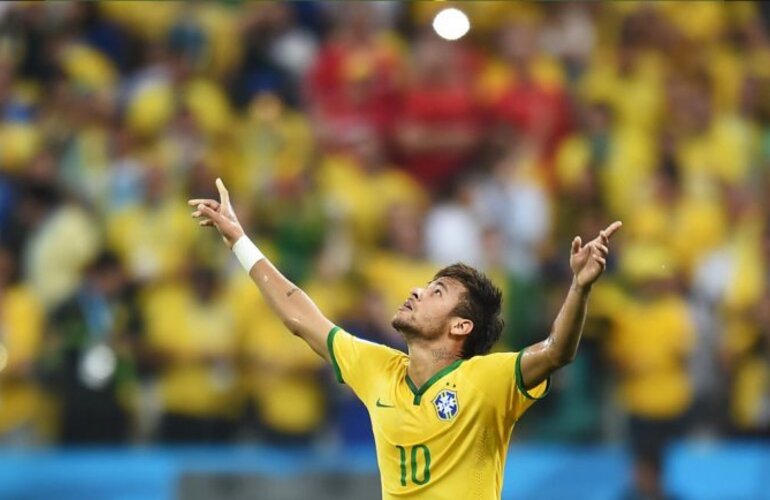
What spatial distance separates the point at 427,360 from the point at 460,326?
0.54ft

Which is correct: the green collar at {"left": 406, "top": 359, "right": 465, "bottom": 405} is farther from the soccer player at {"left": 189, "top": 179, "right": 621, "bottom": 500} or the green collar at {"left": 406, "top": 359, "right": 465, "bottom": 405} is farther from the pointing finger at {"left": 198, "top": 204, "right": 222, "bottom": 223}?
the pointing finger at {"left": 198, "top": 204, "right": 222, "bottom": 223}

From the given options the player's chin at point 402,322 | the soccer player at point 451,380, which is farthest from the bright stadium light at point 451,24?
the player's chin at point 402,322

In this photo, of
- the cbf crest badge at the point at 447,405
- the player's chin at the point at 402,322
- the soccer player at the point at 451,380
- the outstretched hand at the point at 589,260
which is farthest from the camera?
the player's chin at the point at 402,322

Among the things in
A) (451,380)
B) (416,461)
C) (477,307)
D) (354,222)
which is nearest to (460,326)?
(477,307)

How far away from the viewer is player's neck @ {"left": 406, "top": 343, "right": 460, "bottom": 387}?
191 inches

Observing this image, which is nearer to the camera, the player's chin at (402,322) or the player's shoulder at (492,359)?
the player's shoulder at (492,359)

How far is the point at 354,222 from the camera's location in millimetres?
9500

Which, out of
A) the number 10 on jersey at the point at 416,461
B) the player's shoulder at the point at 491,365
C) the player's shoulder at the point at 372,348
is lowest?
the number 10 on jersey at the point at 416,461

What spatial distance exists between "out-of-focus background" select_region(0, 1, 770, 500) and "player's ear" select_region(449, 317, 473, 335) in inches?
147

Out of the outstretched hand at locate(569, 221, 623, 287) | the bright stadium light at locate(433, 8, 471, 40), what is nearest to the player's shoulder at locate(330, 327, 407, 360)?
the outstretched hand at locate(569, 221, 623, 287)

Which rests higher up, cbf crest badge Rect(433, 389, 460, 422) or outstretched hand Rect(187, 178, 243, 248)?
outstretched hand Rect(187, 178, 243, 248)

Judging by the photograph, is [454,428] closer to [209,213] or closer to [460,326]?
[460,326]

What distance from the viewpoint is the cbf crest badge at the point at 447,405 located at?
4.70m

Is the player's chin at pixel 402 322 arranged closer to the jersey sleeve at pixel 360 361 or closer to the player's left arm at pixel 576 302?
the jersey sleeve at pixel 360 361
